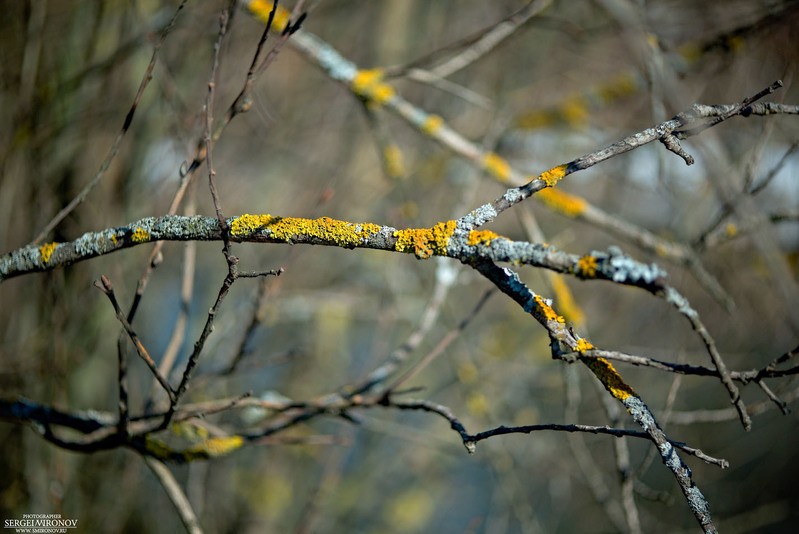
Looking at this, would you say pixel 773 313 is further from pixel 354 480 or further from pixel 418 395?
pixel 354 480

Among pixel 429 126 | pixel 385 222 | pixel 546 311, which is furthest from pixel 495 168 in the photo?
pixel 385 222

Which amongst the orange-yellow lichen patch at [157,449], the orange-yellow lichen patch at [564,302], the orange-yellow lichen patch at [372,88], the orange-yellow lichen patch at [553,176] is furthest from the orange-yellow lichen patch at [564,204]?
the orange-yellow lichen patch at [157,449]

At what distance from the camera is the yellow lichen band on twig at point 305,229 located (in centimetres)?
107

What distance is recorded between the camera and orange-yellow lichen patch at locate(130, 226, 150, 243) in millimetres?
1159

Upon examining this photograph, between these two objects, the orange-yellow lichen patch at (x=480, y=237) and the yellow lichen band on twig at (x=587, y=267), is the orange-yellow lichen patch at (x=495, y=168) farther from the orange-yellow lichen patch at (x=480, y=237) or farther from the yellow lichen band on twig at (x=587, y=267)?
the yellow lichen band on twig at (x=587, y=267)

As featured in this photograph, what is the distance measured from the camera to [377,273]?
4.36m

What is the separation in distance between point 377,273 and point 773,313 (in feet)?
9.20

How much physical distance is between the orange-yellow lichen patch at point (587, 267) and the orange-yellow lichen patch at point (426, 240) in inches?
10.1

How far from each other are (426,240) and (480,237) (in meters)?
0.11

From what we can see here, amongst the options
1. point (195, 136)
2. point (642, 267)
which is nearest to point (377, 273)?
point (195, 136)

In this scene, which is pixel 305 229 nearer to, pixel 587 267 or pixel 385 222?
pixel 587 267

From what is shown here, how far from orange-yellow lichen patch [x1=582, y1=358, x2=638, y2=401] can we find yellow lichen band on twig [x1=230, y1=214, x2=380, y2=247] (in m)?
0.48

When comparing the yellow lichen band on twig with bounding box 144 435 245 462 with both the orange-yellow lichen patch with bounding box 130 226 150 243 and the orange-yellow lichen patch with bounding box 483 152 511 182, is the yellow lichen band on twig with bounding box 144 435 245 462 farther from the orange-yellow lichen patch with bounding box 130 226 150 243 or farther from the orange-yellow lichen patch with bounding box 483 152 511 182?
the orange-yellow lichen patch with bounding box 483 152 511 182

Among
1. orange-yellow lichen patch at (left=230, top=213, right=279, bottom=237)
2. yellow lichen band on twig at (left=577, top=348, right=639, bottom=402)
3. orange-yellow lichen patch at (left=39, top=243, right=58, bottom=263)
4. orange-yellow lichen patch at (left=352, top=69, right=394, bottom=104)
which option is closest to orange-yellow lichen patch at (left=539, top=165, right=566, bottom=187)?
yellow lichen band on twig at (left=577, top=348, right=639, bottom=402)
